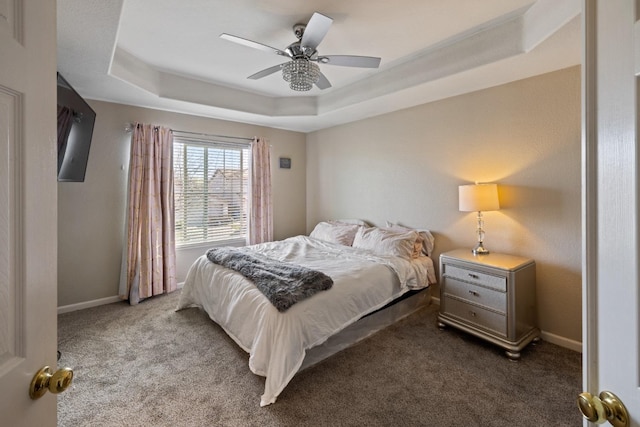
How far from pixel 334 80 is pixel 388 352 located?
3000 millimetres

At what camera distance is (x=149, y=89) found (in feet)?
9.87

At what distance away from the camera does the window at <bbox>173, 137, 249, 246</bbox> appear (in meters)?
3.88

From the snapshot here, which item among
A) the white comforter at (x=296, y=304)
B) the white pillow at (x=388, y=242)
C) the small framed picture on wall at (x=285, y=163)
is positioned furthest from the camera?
the small framed picture on wall at (x=285, y=163)

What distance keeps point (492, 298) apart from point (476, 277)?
20cm

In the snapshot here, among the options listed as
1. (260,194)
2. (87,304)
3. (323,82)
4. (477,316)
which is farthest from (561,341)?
(87,304)

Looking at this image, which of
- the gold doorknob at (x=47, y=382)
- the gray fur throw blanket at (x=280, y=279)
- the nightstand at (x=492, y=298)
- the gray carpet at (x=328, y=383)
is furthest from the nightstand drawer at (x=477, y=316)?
the gold doorknob at (x=47, y=382)

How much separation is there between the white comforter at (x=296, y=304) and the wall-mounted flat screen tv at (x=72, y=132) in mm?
1406

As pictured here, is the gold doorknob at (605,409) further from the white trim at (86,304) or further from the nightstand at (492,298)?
the white trim at (86,304)

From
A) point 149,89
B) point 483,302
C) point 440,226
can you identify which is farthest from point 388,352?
point 149,89

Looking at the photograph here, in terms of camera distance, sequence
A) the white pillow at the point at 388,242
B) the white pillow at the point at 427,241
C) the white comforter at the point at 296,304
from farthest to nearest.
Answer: the white pillow at the point at 427,241 → the white pillow at the point at 388,242 → the white comforter at the point at 296,304

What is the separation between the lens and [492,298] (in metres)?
2.34

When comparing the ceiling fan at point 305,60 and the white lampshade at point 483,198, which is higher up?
the ceiling fan at point 305,60

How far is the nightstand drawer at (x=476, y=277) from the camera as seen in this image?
2.30 meters

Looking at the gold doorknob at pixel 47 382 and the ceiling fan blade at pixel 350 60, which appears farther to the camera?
the ceiling fan blade at pixel 350 60
